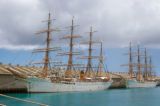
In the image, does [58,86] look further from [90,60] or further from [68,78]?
[90,60]

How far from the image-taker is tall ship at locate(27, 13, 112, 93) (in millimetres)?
78812

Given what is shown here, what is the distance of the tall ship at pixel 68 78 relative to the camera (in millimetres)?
78812

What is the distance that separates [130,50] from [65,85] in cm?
6374

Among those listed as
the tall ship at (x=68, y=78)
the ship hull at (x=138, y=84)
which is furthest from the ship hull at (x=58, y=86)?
the ship hull at (x=138, y=84)

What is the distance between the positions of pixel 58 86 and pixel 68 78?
521cm

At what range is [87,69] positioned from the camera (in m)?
103

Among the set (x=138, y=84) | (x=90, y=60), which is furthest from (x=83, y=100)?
(x=138, y=84)

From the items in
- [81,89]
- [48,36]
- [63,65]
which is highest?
[48,36]

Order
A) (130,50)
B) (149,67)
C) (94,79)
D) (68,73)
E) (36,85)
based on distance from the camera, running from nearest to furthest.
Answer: (36,85), (68,73), (94,79), (130,50), (149,67)

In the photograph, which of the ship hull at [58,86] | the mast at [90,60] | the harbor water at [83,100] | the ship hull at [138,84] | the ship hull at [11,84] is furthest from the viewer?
the ship hull at [138,84]

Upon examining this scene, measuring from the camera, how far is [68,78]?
87250 mm

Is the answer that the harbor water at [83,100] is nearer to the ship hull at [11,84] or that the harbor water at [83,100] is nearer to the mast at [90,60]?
the ship hull at [11,84]

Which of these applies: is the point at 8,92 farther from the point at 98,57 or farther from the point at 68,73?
the point at 98,57

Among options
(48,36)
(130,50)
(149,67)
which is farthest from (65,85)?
(149,67)
